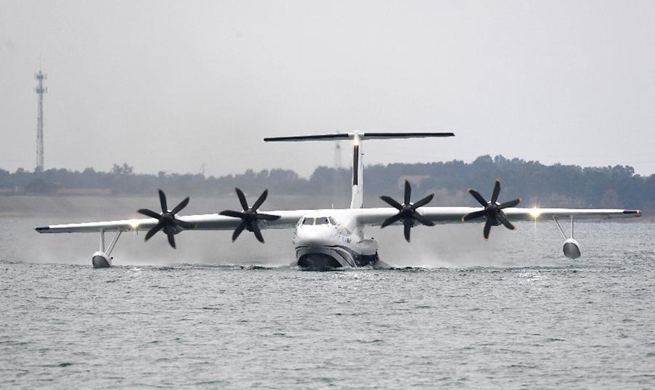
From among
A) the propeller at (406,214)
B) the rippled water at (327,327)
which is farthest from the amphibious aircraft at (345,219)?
the rippled water at (327,327)

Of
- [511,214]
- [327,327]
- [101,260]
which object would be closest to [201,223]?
[101,260]

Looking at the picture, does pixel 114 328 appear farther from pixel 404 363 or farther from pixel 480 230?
pixel 480 230

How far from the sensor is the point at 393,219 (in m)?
55.2

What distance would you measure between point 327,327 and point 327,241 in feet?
53.0

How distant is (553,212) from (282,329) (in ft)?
79.0

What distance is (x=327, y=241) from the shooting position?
53344mm

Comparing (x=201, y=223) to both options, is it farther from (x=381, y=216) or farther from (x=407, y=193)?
(x=407, y=193)

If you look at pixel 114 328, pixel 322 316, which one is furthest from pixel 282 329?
pixel 114 328

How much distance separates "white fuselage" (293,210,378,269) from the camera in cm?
5334

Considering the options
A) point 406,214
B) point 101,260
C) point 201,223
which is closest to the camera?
point 406,214

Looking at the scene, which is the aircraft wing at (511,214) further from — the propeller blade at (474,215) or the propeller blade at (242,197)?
the propeller blade at (242,197)

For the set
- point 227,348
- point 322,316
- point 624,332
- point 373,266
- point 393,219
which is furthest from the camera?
point 373,266

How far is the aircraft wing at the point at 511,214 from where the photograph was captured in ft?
184

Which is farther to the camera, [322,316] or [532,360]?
Answer: [322,316]
